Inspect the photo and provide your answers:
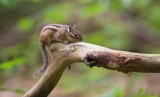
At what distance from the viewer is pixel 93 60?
1.02m

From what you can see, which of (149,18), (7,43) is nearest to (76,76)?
(7,43)

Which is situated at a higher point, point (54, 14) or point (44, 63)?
point (54, 14)

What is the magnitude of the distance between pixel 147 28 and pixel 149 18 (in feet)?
0.46

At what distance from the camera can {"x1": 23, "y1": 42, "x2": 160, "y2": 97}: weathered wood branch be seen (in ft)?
3.27

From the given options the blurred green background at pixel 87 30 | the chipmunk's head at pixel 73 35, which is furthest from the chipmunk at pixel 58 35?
the blurred green background at pixel 87 30

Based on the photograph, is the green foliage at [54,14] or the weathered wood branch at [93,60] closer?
the weathered wood branch at [93,60]

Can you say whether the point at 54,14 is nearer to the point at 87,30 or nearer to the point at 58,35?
the point at 87,30

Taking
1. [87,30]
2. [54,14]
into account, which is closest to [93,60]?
[54,14]

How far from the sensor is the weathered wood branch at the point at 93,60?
100cm

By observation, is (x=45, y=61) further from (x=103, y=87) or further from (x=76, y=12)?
(x=76, y=12)

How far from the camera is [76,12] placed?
5.50 meters

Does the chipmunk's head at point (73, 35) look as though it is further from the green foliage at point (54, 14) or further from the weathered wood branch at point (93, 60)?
the green foliage at point (54, 14)

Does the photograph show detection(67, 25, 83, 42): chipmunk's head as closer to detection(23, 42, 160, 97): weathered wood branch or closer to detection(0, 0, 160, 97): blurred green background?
detection(23, 42, 160, 97): weathered wood branch

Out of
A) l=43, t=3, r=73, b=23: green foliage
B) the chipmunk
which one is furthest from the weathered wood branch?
l=43, t=3, r=73, b=23: green foliage
